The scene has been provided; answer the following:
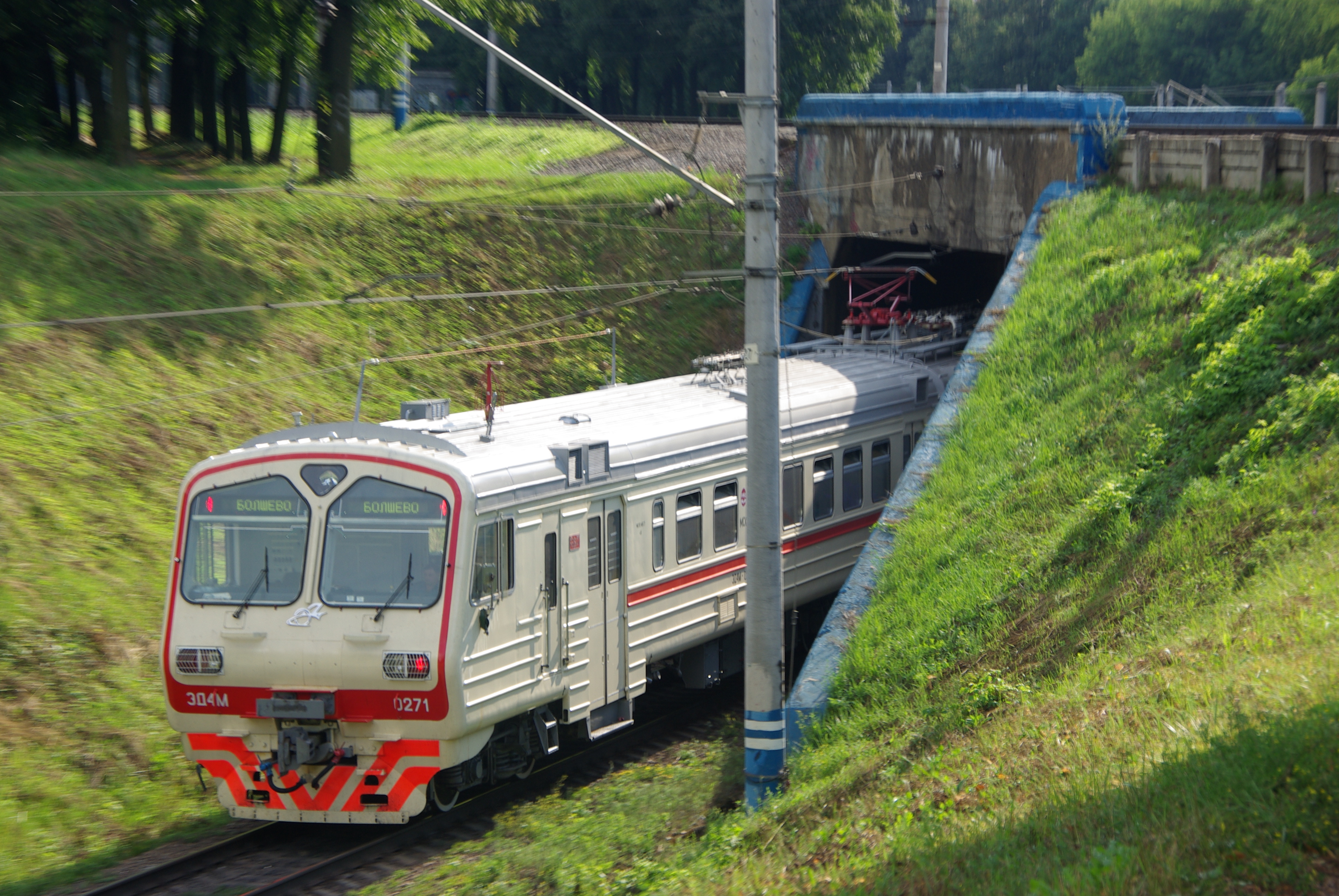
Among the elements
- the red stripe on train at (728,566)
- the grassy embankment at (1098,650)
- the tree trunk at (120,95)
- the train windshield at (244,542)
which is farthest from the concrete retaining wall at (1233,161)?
the tree trunk at (120,95)

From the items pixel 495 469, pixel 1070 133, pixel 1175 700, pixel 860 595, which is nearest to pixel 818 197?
pixel 1070 133

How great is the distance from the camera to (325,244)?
2245cm

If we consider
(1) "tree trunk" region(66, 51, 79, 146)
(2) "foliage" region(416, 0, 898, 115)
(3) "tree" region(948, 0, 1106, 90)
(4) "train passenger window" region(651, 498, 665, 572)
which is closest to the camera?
(4) "train passenger window" region(651, 498, 665, 572)

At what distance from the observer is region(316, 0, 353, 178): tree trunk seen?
83.9 ft

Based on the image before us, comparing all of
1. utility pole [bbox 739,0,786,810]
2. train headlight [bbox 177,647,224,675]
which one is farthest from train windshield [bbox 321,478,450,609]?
utility pole [bbox 739,0,786,810]

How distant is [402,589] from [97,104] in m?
17.9

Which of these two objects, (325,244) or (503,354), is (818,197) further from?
(325,244)

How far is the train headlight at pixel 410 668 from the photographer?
402 inches

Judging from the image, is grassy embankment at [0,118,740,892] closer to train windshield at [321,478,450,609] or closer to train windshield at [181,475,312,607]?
train windshield at [181,475,312,607]

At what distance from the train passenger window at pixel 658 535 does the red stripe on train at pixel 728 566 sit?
0.66 ft

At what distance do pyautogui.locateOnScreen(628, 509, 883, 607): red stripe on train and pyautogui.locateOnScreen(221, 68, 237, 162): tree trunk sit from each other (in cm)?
1762

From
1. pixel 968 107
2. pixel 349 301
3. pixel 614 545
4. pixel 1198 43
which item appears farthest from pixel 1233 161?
pixel 1198 43

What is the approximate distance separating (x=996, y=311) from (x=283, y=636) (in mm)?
11283

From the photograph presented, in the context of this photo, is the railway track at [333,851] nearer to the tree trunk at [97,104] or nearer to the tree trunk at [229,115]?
the tree trunk at [97,104]
